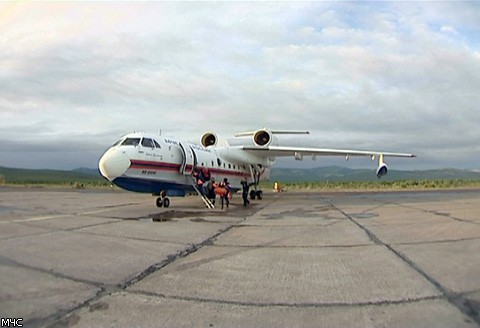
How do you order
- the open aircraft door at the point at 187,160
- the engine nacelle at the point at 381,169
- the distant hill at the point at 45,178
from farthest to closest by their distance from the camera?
the distant hill at the point at 45,178 < the engine nacelle at the point at 381,169 < the open aircraft door at the point at 187,160

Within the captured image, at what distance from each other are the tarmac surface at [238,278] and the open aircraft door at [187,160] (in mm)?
8861

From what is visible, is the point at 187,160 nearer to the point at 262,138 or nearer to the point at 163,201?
the point at 163,201

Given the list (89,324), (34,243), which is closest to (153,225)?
(34,243)

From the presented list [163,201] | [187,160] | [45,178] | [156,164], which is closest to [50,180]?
[45,178]

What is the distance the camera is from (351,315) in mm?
4023

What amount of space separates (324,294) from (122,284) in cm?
242

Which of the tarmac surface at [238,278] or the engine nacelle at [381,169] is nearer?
the tarmac surface at [238,278]

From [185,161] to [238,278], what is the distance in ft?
44.0

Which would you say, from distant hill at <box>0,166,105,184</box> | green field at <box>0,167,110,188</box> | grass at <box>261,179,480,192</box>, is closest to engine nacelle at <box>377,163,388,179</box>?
grass at <box>261,179,480,192</box>

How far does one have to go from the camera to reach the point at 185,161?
18469 mm

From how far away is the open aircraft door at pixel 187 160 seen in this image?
18.4 m

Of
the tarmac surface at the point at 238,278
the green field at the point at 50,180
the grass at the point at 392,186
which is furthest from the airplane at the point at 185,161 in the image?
the green field at the point at 50,180

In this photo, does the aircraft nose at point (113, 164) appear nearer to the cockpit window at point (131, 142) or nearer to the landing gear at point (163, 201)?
the cockpit window at point (131, 142)

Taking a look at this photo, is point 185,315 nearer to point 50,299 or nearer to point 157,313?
point 157,313
